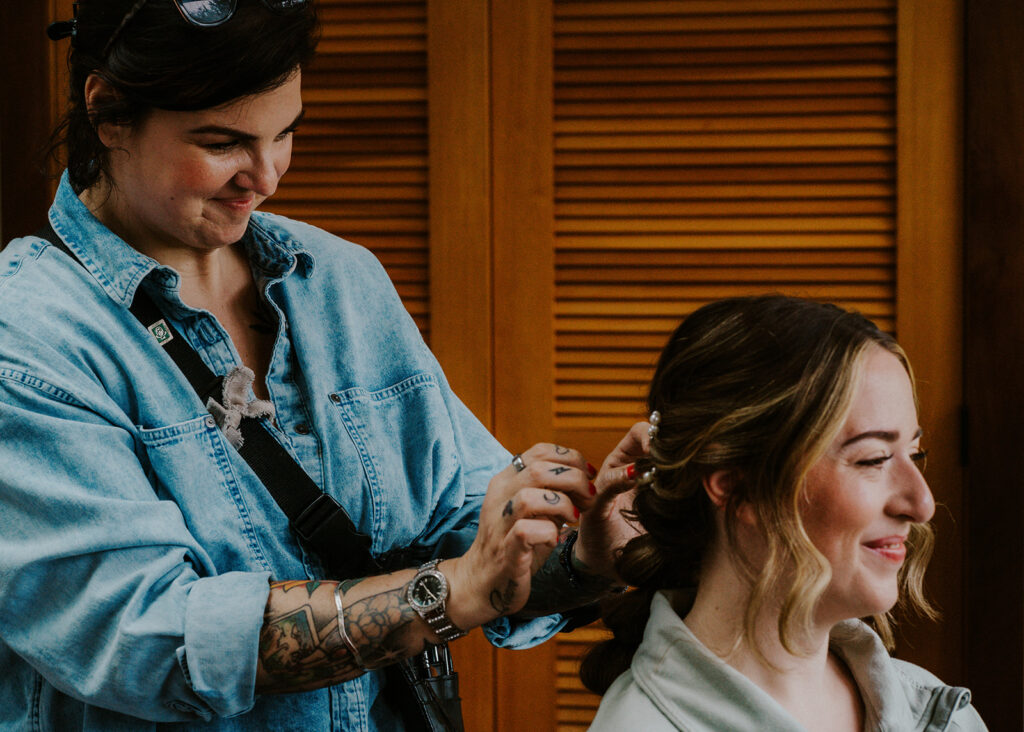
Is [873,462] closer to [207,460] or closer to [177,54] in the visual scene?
[207,460]

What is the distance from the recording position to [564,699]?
2.19m

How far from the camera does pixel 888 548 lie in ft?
3.71

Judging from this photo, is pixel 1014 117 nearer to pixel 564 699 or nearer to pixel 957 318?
pixel 957 318

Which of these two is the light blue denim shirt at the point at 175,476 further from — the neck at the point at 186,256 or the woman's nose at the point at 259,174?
the woman's nose at the point at 259,174

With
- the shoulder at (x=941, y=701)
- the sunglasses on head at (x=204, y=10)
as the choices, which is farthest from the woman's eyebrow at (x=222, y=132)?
the shoulder at (x=941, y=701)

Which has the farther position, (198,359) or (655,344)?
(655,344)

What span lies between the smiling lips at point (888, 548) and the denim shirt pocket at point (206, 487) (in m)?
0.67

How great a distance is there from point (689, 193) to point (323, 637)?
50.0 inches

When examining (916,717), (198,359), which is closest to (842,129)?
(916,717)

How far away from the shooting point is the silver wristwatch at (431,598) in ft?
3.69

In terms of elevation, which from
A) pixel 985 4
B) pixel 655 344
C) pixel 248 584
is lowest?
pixel 248 584

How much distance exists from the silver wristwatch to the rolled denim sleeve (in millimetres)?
158

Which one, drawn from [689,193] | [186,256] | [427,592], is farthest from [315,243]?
[689,193]

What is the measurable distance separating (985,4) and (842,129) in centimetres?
32
